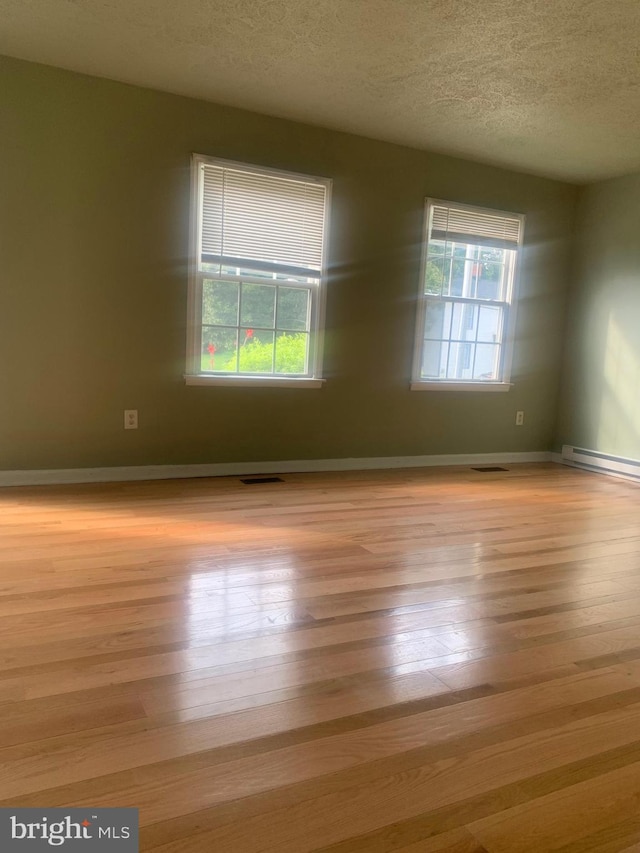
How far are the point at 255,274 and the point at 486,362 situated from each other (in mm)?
2265

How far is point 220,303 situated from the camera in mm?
4207

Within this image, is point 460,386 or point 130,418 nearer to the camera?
point 130,418

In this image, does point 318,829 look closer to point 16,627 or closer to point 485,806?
point 485,806

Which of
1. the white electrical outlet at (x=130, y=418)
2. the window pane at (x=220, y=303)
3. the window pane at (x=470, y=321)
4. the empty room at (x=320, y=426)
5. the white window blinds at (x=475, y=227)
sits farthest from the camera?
the window pane at (x=470, y=321)

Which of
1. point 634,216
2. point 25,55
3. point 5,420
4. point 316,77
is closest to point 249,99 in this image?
point 316,77

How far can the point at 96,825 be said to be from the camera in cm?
119

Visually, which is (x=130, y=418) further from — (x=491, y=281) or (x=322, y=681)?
(x=491, y=281)

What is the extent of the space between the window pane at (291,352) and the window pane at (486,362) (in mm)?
1655

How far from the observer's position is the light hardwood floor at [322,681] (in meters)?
1.26

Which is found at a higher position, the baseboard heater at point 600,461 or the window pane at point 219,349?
the window pane at point 219,349

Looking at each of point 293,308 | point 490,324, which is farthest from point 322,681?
point 490,324

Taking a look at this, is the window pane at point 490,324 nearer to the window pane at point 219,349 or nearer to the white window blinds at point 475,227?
the white window blinds at point 475,227

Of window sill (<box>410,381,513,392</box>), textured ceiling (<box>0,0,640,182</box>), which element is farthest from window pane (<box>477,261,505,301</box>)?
textured ceiling (<box>0,0,640,182</box>)

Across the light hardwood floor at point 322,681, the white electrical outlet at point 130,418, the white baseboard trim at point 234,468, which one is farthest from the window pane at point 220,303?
the light hardwood floor at point 322,681
